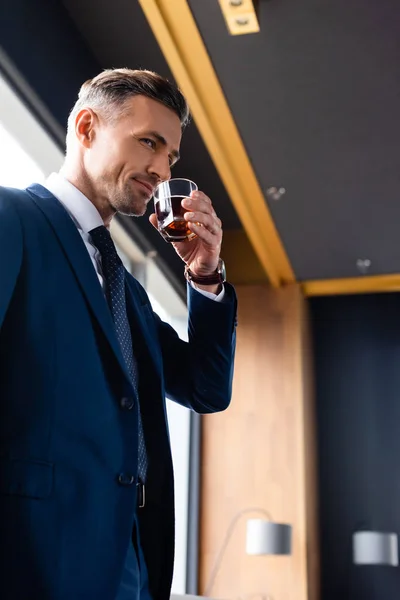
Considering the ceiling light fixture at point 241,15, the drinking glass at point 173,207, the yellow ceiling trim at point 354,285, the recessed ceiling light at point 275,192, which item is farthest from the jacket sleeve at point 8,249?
the yellow ceiling trim at point 354,285

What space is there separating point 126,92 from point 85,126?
0.11 metres

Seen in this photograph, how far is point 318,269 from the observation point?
580cm

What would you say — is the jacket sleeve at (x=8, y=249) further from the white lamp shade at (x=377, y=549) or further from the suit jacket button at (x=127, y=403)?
the white lamp shade at (x=377, y=549)

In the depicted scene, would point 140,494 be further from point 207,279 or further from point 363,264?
point 363,264

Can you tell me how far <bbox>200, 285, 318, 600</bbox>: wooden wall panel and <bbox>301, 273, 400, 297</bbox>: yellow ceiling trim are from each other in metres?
0.14

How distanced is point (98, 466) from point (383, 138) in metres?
3.48

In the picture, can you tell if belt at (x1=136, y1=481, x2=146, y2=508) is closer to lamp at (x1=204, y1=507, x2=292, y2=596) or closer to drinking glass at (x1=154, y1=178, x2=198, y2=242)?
drinking glass at (x1=154, y1=178, x2=198, y2=242)

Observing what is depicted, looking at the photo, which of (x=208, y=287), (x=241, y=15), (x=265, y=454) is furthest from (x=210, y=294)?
(x=265, y=454)

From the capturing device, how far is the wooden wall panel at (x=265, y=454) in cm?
539

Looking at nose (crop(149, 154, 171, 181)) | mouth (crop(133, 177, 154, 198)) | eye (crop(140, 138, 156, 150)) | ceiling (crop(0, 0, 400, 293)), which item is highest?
ceiling (crop(0, 0, 400, 293))

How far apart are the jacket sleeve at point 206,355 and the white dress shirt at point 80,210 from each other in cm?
23

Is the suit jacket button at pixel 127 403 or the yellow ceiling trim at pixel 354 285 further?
the yellow ceiling trim at pixel 354 285

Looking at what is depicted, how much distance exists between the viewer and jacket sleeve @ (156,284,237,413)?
1.48m

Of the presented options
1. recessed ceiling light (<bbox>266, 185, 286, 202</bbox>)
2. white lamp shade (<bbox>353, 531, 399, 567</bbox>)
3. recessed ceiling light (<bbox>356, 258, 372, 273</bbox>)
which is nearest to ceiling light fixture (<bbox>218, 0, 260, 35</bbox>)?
recessed ceiling light (<bbox>266, 185, 286, 202</bbox>)
